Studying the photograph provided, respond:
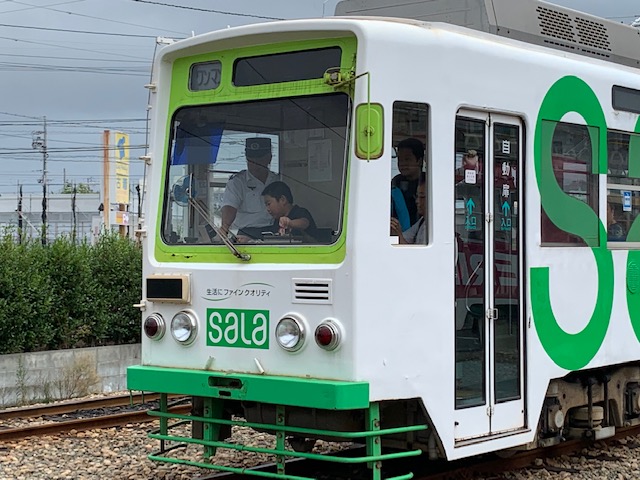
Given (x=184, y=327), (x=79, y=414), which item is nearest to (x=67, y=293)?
(x=79, y=414)

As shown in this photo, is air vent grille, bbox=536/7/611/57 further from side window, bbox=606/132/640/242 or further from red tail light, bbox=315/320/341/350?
red tail light, bbox=315/320/341/350

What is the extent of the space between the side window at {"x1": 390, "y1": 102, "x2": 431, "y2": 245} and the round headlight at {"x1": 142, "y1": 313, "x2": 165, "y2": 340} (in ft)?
5.90

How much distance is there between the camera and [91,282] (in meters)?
14.8

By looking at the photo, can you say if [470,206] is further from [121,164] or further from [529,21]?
[121,164]

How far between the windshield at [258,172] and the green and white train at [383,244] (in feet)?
0.05

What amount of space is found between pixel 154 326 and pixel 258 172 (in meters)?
1.29

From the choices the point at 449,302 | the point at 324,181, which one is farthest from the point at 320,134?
the point at 449,302

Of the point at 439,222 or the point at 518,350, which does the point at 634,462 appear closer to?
the point at 518,350

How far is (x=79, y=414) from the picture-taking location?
11.4 meters

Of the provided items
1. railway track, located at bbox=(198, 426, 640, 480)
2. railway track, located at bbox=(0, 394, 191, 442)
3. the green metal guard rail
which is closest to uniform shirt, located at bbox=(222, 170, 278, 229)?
the green metal guard rail

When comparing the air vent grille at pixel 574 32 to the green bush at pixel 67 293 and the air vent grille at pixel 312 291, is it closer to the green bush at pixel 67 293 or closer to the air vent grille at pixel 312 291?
Answer: the air vent grille at pixel 312 291

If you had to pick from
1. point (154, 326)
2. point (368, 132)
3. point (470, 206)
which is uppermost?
point (368, 132)

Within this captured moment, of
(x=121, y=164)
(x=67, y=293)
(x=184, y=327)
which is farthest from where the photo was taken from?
(x=121, y=164)

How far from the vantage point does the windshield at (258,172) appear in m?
6.54
